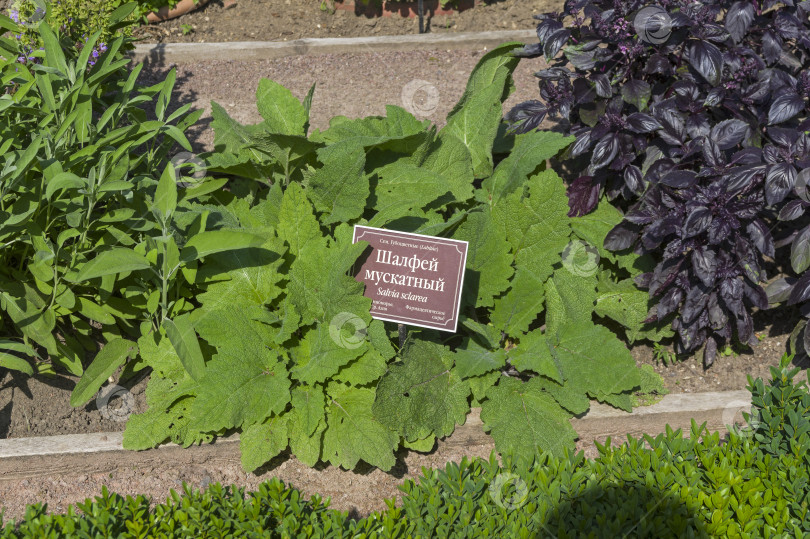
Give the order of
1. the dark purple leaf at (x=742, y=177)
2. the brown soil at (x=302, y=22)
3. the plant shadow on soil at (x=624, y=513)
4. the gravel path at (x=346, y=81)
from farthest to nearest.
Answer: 1. the brown soil at (x=302, y=22)
2. the gravel path at (x=346, y=81)
3. the dark purple leaf at (x=742, y=177)
4. the plant shadow on soil at (x=624, y=513)

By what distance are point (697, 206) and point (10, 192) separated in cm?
275

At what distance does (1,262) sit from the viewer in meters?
3.06

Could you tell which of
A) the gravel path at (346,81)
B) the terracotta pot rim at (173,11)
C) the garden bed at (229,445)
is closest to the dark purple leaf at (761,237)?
the garden bed at (229,445)

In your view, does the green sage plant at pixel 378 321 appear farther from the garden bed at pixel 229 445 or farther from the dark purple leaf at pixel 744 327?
the dark purple leaf at pixel 744 327

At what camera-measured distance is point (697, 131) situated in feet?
9.93

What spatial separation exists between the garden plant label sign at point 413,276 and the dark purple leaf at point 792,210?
122 centimetres

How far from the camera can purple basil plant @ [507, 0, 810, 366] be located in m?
2.86

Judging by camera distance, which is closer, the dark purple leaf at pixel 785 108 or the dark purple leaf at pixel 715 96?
the dark purple leaf at pixel 785 108

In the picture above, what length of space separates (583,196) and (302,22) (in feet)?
10.1

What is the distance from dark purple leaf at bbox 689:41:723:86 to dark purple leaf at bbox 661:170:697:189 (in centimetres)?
37

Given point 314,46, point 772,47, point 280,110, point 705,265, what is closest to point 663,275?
point 705,265

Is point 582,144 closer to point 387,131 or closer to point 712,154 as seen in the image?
point 712,154

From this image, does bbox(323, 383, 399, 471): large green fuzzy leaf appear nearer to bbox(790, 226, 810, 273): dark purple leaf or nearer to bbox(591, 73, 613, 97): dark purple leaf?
bbox(591, 73, 613, 97): dark purple leaf

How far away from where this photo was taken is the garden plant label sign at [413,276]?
278cm
